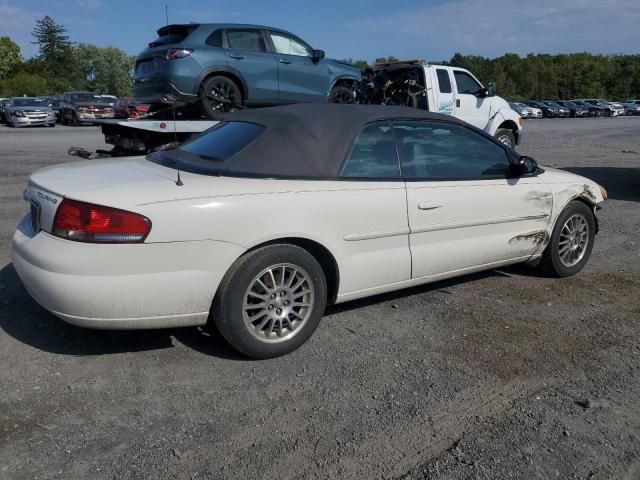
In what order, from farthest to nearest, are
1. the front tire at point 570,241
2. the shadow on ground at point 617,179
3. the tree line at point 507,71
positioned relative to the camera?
the tree line at point 507,71
the shadow on ground at point 617,179
the front tire at point 570,241

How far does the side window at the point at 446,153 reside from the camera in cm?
436

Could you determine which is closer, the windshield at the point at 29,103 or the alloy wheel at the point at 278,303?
the alloy wheel at the point at 278,303

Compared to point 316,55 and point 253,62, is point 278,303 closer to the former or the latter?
point 253,62

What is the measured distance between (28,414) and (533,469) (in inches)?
96.8

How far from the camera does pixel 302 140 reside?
3.95 meters

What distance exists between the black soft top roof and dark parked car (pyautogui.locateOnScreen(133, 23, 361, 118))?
4788 mm

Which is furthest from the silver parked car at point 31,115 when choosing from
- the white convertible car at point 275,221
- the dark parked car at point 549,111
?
the dark parked car at point 549,111

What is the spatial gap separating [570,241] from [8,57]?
3679 inches

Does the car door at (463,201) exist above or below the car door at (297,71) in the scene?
below

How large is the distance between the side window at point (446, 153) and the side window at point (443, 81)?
25.8 ft

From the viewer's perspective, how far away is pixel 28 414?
302 centimetres

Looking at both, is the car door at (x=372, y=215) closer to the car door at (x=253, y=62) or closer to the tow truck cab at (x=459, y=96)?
the car door at (x=253, y=62)

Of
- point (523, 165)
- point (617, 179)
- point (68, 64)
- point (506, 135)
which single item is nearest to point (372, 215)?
point (523, 165)

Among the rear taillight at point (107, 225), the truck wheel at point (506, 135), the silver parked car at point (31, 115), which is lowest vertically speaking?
the silver parked car at point (31, 115)
